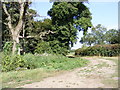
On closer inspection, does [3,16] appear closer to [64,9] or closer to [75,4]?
[64,9]

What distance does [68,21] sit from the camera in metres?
20.7

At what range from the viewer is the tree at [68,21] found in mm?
19719

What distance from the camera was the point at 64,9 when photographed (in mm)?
19219

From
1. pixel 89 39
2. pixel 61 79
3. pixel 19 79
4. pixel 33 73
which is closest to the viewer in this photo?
pixel 61 79

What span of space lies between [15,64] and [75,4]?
13.2 metres

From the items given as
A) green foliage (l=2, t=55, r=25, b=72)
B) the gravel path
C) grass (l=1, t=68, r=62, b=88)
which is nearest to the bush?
the gravel path

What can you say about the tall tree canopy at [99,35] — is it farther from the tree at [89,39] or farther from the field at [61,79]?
the field at [61,79]

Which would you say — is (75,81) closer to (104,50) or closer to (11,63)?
(11,63)

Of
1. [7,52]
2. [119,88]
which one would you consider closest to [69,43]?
[7,52]

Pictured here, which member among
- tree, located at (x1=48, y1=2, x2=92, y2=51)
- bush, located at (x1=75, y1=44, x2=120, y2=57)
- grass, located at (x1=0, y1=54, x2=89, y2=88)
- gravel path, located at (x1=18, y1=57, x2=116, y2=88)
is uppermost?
tree, located at (x1=48, y1=2, x2=92, y2=51)

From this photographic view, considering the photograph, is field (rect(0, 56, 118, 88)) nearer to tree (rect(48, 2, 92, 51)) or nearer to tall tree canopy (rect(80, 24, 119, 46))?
tree (rect(48, 2, 92, 51))

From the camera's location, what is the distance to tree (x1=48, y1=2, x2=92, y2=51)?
19.7 meters

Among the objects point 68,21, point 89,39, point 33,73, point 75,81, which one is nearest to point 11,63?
point 33,73

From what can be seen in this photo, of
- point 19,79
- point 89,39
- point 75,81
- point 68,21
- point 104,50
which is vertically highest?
point 68,21
